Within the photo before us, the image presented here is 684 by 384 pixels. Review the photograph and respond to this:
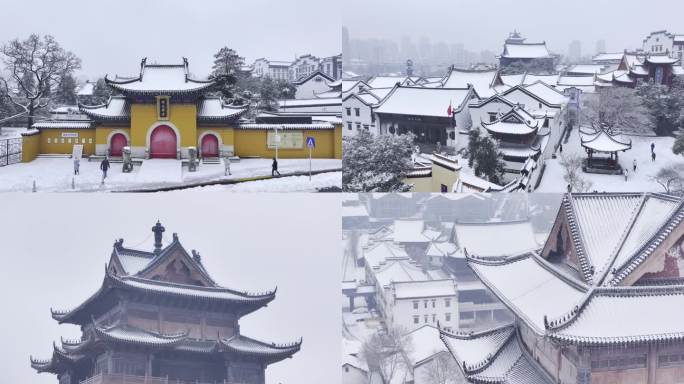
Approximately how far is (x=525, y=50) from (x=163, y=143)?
101 inches

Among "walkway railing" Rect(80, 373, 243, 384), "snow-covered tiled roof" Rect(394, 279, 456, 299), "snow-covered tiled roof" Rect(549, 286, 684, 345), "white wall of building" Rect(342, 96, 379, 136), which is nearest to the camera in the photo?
"snow-covered tiled roof" Rect(549, 286, 684, 345)

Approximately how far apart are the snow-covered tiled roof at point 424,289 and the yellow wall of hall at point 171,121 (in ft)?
5.77

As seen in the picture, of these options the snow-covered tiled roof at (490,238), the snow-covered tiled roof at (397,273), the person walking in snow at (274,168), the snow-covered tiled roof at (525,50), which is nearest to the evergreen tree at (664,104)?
the snow-covered tiled roof at (525,50)

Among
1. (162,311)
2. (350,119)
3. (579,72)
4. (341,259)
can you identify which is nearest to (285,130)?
(350,119)

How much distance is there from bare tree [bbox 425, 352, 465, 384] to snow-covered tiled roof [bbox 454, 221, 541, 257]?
75 centimetres

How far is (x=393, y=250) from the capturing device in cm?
500

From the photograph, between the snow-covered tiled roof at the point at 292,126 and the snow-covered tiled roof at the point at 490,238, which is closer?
the snow-covered tiled roof at the point at 292,126

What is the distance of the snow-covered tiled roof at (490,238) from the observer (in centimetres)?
476

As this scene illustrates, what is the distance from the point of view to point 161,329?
15.3 ft

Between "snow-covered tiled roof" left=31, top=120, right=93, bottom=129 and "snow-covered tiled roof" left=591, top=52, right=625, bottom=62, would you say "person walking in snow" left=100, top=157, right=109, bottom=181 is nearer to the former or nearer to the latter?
"snow-covered tiled roof" left=31, top=120, right=93, bottom=129

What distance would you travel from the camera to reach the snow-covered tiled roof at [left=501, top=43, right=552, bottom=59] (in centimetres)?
476

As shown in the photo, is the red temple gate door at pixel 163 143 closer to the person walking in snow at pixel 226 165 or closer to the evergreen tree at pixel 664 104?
the person walking in snow at pixel 226 165

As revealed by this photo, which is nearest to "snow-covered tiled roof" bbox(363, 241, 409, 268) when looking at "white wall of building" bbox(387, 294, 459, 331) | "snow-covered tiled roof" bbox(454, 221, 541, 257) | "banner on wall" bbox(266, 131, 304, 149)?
"white wall of building" bbox(387, 294, 459, 331)

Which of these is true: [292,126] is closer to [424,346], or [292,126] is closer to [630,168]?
[424,346]
